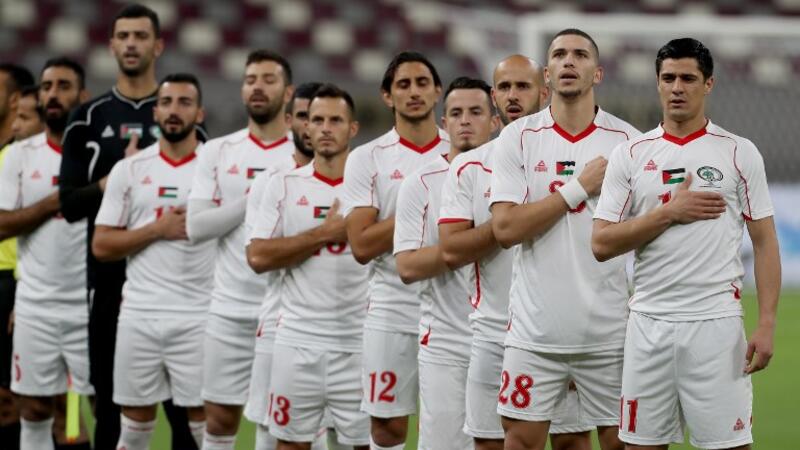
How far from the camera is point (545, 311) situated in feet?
16.0

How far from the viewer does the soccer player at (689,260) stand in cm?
459

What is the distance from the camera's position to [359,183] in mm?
5785

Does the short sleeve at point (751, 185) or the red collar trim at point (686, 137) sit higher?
the red collar trim at point (686, 137)

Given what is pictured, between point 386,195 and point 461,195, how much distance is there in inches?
26.3

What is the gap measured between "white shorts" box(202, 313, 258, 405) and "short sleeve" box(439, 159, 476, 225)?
169 cm

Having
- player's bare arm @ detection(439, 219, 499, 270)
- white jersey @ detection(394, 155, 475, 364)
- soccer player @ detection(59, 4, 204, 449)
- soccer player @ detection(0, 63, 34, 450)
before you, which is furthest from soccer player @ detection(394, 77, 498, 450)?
soccer player @ detection(0, 63, 34, 450)

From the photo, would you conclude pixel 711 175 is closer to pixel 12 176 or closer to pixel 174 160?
pixel 174 160

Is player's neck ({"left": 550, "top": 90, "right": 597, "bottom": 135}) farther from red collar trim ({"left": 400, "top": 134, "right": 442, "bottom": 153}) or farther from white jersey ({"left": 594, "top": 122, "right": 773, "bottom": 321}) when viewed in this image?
red collar trim ({"left": 400, "top": 134, "right": 442, "bottom": 153})

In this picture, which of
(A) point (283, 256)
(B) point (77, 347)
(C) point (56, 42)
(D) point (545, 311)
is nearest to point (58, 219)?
(B) point (77, 347)

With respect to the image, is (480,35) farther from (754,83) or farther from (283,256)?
(283,256)

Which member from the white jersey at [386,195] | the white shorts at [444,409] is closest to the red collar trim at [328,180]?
the white jersey at [386,195]

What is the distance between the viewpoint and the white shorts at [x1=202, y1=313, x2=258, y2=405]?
21.4 ft

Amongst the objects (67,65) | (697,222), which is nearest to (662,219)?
(697,222)

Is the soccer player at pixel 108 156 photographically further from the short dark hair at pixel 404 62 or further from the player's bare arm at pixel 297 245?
the short dark hair at pixel 404 62
